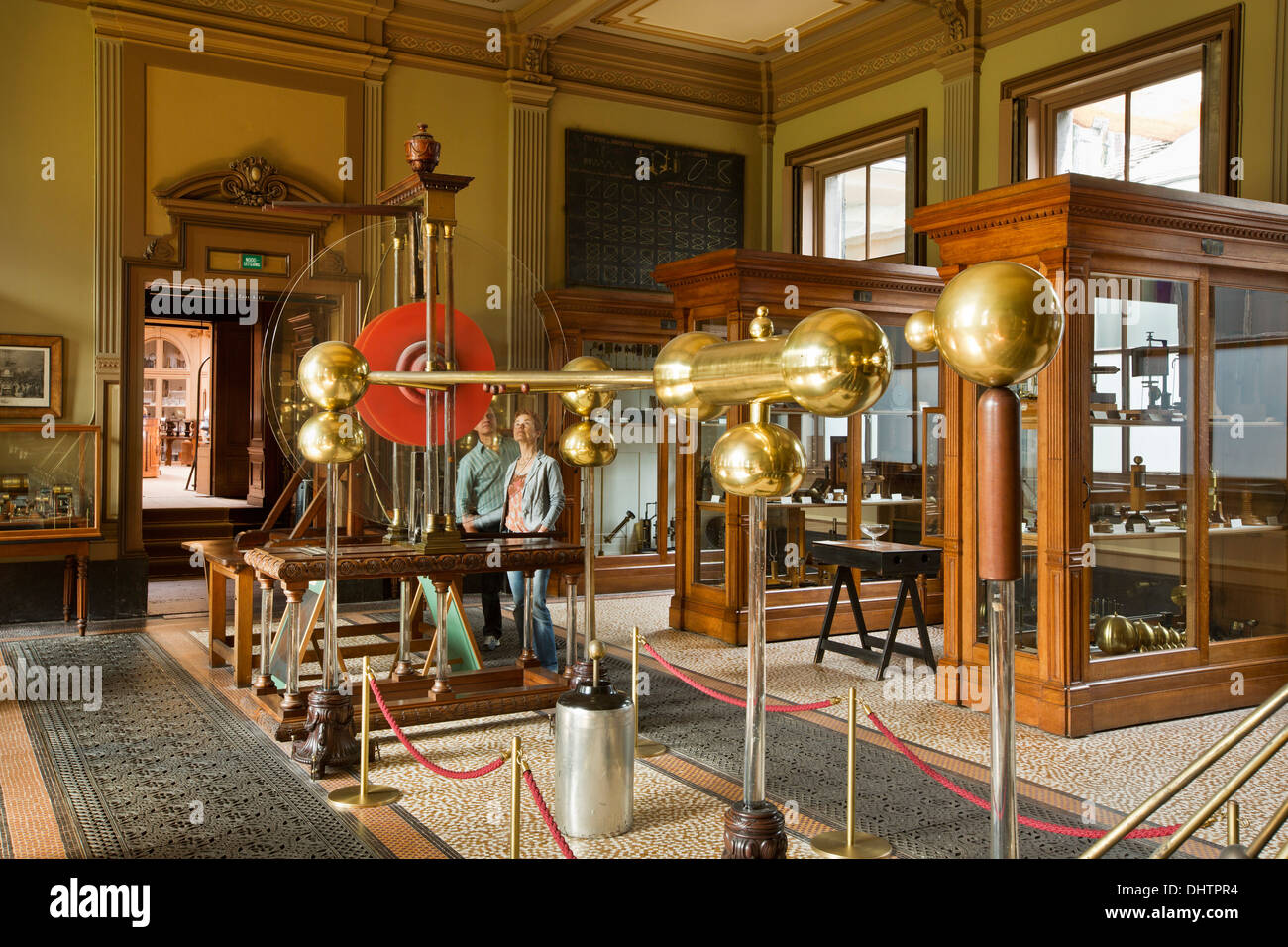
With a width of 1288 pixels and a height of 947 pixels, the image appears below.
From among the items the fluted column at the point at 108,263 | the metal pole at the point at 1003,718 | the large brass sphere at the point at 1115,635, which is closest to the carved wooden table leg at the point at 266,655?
the fluted column at the point at 108,263

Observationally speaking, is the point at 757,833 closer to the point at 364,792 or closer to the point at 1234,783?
the point at 1234,783

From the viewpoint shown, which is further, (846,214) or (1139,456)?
(846,214)

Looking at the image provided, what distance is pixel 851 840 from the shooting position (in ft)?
11.9

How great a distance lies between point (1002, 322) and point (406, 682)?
17.0 ft

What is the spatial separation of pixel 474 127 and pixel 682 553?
4630mm

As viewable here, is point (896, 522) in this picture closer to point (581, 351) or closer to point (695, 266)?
point (695, 266)

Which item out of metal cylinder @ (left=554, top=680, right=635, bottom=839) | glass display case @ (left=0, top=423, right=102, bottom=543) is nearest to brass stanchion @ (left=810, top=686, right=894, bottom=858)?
metal cylinder @ (left=554, top=680, right=635, bottom=839)

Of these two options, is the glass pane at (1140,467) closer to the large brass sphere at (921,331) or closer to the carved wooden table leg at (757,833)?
the carved wooden table leg at (757,833)

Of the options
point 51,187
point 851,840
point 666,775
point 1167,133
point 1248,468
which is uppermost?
point 1167,133

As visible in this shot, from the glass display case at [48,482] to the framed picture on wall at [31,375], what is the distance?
1.06 feet

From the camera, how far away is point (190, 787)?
14.5 ft

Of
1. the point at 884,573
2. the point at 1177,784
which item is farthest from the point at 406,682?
the point at 1177,784

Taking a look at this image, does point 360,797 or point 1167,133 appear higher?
point 1167,133
